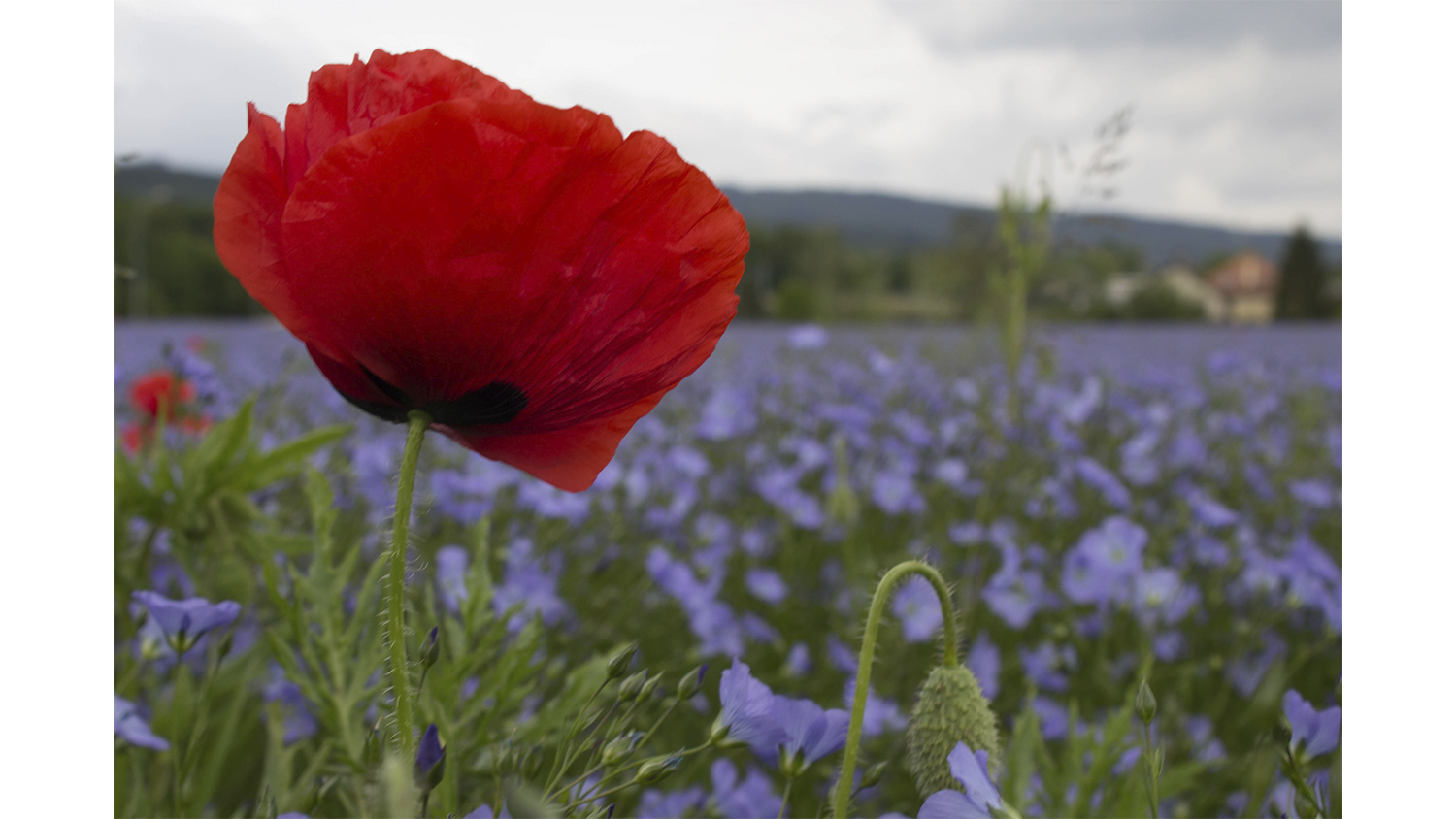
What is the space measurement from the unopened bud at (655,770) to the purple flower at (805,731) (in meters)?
0.07

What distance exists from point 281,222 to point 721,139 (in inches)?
39.7

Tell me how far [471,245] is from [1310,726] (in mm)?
506

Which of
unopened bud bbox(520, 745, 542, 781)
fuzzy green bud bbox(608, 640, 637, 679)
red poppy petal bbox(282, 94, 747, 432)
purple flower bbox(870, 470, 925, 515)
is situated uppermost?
red poppy petal bbox(282, 94, 747, 432)

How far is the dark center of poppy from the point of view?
371 mm

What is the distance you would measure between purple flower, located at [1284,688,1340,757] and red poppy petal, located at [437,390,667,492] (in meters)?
0.39

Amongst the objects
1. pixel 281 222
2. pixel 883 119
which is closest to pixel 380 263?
pixel 281 222

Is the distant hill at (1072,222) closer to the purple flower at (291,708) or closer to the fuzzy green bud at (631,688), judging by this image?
the purple flower at (291,708)

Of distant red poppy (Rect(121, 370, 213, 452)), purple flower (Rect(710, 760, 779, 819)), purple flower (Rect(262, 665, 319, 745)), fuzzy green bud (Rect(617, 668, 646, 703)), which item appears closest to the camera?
fuzzy green bud (Rect(617, 668, 646, 703))

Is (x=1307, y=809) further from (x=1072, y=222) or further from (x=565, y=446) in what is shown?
(x=1072, y=222)

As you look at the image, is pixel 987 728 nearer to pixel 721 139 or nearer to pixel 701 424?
pixel 721 139

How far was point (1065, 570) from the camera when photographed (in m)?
1.72

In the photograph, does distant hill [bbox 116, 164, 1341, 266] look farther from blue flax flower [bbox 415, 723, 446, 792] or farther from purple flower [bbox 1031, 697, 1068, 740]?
blue flax flower [bbox 415, 723, 446, 792]

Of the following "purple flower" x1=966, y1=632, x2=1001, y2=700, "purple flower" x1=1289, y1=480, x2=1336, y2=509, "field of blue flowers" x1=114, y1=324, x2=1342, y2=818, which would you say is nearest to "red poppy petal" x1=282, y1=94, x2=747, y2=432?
"field of blue flowers" x1=114, y1=324, x2=1342, y2=818

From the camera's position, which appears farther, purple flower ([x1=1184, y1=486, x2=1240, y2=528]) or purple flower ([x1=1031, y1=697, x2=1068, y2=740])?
purple flower ([x1=1184, y1=486, x2=1240, y2=528])
